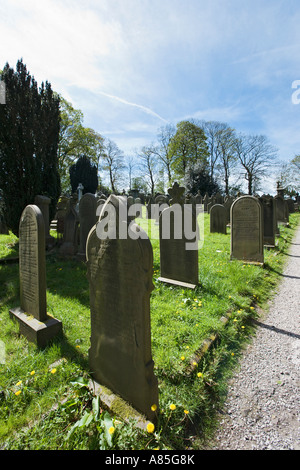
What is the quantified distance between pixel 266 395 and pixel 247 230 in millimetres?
4622

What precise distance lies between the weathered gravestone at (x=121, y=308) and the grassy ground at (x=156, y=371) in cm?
22

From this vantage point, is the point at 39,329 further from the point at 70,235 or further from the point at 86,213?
the point at 70,235

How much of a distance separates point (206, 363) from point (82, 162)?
1133 inches

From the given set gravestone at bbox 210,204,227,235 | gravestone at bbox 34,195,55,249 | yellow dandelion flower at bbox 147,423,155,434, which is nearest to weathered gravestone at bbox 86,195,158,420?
yellow dandelion flower at bbox 147,423,155,434

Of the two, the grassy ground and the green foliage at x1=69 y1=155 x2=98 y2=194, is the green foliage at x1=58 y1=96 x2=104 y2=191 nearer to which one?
the green foliage at x1=69 y1=155 x2=98 y2=194

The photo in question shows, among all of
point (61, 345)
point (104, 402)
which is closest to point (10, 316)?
point (61, 345)

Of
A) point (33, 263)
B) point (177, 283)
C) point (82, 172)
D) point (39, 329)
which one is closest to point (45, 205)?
point (33, 263)

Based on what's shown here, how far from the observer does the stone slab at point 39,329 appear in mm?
2867

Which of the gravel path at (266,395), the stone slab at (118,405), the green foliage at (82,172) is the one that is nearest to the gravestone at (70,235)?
Answer: the stone slab at (118,405)

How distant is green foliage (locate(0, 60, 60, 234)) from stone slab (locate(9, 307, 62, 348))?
247 inches

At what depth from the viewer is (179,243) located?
15.1 feet

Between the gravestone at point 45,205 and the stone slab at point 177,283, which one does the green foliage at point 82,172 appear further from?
the stone slab at point 177,283

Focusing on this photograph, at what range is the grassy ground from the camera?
1720 millimetres
